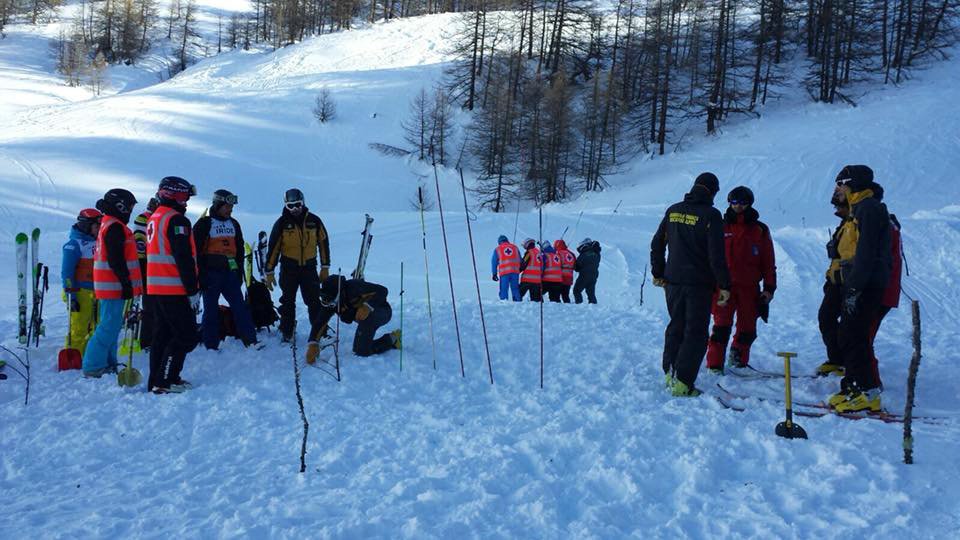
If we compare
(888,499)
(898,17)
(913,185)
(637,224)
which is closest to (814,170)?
(913,185)

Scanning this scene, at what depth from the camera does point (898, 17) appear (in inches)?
1406

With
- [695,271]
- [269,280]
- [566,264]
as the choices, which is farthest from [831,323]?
[566,264]

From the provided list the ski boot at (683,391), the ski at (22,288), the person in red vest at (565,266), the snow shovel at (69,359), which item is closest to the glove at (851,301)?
the ski boot at (683,391)

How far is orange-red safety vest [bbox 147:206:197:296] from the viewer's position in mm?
5609

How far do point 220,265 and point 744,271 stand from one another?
5.42m

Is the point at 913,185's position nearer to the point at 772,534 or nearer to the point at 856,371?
the point at 856,371

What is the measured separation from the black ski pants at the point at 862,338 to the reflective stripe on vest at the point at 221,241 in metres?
6.01

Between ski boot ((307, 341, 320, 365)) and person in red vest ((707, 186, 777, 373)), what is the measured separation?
3939 millimetres

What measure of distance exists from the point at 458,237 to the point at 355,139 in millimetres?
18756

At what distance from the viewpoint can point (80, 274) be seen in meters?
6.70

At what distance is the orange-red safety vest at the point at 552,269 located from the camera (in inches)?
470

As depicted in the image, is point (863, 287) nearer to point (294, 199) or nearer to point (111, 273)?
point (294, 199)

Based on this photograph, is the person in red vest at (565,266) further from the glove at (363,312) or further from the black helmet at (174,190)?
the black helmet at (174,190)

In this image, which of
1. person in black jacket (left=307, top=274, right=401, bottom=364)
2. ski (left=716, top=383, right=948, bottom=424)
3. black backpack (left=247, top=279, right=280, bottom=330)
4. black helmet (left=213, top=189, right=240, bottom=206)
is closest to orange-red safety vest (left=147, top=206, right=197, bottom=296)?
black helmet (left=213, top=189, right=240, bottom=206)
